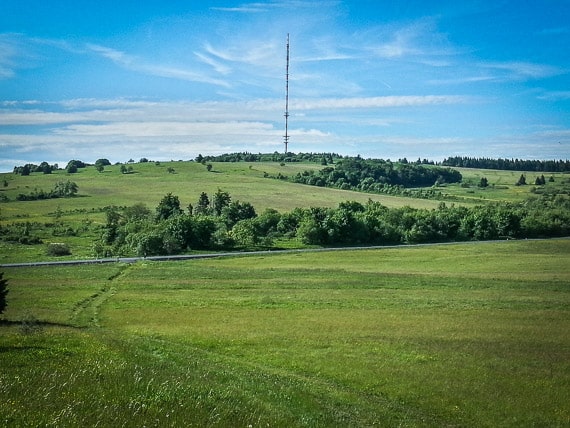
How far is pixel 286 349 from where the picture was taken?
28656mm

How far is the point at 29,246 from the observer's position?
90.0m

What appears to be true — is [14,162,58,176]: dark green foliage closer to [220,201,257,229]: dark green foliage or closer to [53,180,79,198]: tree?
[53,180,79,198]: tree

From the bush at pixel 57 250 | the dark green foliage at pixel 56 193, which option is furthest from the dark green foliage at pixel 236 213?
the dark green foliage at pixel 56 193

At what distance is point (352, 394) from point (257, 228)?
297 feet

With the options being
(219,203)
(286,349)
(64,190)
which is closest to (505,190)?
(219,203)

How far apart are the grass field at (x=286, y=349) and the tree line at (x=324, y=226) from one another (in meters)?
30.0

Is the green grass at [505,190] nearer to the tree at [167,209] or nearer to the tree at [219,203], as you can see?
the tree at [219,203]

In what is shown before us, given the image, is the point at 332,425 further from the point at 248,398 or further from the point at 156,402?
the point at 156,402

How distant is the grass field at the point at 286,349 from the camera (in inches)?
541

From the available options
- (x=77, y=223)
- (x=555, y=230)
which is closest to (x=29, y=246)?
(x=77, y=223)

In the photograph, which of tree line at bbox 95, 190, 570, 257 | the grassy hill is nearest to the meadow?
tree line at bbox 95, 190, 570, 257

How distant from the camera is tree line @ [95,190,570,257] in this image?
311ft

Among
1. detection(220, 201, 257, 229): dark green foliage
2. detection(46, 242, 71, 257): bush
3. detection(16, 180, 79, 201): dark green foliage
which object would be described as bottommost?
detection(46, 242, 71, 257): bush

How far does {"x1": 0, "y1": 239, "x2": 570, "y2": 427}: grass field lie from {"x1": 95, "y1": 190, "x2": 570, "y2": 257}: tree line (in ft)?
98.4
